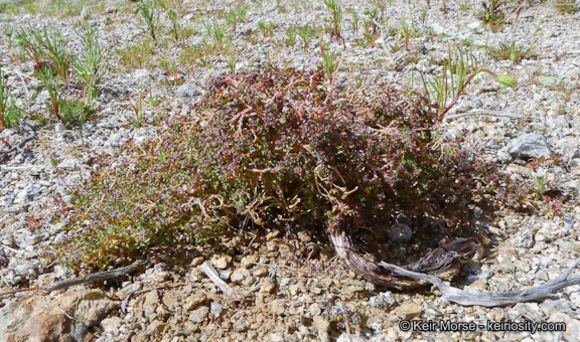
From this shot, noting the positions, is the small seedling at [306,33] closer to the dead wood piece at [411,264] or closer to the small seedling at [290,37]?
the small seedling at [290,37]

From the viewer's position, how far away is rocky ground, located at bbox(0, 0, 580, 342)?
2656 mm

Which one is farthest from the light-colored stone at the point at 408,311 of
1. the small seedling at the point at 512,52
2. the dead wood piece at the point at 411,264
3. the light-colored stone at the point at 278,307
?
the small seedling at the point at 512,52

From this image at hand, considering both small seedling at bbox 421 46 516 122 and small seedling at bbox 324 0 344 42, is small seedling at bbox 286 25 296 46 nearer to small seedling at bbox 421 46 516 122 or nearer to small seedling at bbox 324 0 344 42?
small seedling at bbox 324 0 344 42

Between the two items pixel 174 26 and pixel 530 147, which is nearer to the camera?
pixel 530 147

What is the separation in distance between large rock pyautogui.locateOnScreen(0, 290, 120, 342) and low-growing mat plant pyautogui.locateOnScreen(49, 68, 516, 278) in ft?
0.90

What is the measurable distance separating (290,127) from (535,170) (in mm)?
2169

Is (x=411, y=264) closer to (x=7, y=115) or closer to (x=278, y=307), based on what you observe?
(x=278, y=307)

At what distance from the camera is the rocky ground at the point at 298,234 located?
2656mm

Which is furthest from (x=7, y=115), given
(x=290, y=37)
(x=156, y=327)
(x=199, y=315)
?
(x=290, y=37)

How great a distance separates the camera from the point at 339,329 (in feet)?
8.64

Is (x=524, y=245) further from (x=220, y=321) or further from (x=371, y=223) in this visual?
(x=220, y=321)

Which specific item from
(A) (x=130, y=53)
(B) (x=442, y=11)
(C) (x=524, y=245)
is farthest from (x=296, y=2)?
(C) (x=524, y=245)

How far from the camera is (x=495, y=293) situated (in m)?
2.70

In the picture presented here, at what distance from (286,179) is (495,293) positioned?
152 cm
